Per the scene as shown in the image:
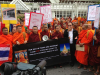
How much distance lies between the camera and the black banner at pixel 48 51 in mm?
3775

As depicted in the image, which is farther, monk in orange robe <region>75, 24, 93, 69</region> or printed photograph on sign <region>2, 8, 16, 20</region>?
printed photograph on sign <region>2, 8, 16, 20</region>

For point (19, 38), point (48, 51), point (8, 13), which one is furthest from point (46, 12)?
point (48, 51)

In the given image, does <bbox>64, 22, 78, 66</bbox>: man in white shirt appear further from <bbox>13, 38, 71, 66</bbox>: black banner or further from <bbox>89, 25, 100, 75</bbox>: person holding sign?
<bbox>89, 25, 100, 75</bbox>: person holding sign

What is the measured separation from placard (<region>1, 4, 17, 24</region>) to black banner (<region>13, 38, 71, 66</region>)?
1.22 metres

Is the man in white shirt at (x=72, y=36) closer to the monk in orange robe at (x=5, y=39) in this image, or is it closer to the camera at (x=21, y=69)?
the monk in orange robe at (x=5, y=39)

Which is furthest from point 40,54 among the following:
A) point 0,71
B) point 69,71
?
point 0,71

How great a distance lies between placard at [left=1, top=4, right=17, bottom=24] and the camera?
4090 mm

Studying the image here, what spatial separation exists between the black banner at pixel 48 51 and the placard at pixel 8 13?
1.22m

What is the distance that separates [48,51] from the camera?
3994 millimetres

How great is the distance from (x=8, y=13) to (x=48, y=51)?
2190mm

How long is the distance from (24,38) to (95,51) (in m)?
2.73

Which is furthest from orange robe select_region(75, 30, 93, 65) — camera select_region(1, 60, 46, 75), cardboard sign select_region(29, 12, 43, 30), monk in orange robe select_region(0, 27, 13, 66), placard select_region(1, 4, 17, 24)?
camera select_region(1, 60, 46, 75)

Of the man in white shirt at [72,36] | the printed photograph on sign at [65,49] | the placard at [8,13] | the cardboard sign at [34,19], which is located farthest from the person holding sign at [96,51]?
the placard at [8,13]

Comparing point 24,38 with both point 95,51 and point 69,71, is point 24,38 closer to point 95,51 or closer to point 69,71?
point 69,71
